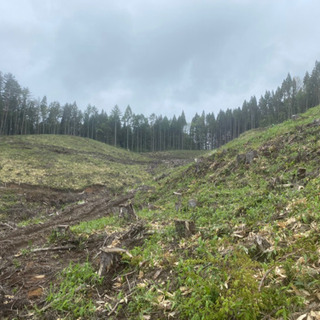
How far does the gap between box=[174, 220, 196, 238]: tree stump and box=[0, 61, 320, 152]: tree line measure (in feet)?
223

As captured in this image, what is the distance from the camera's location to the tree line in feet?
217

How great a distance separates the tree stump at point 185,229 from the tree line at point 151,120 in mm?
68002

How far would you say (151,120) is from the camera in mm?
99000

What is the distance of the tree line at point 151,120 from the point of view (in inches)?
2603

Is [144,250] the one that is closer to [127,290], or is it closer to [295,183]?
[127,290]

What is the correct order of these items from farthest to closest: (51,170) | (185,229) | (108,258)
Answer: (51,170) → (185,229) → (108,258)


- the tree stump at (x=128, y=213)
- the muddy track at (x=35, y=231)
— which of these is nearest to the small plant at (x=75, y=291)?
the muddy track at (x=35, y=231)

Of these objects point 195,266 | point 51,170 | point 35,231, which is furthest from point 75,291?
point 51,170

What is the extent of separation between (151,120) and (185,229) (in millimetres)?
94729

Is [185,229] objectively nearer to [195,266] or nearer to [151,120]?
[195,266]

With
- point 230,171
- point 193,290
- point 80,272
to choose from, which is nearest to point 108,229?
point 80,272

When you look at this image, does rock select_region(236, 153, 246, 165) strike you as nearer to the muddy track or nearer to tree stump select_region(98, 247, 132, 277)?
the muddy track

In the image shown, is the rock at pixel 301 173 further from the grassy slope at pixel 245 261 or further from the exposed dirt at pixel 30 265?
the exposed dirt at pixel 30 265

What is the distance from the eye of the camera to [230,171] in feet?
46.0
